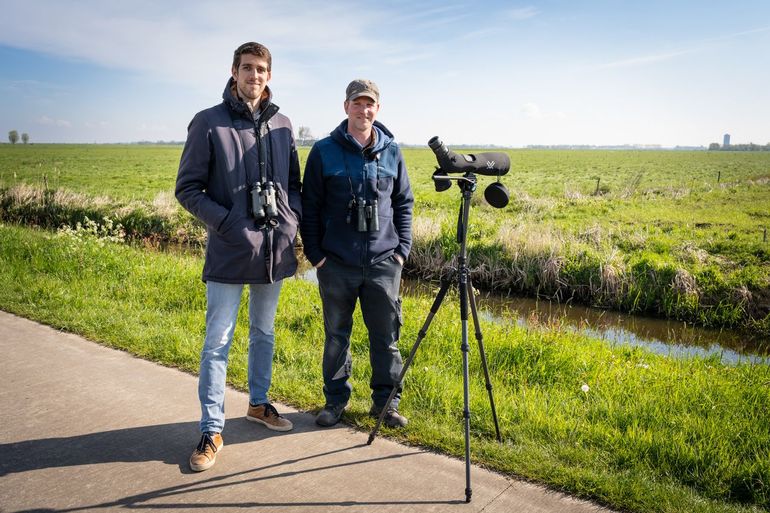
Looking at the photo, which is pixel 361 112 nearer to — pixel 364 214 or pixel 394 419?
pixel 364 214

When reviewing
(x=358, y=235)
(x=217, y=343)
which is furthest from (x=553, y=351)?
(x=217, y=343)

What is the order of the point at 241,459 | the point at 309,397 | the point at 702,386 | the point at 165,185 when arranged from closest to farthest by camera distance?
the point at 241,459
the point at 309,397
the point at 702,386
the point at 165,185

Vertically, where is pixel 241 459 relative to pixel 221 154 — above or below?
below

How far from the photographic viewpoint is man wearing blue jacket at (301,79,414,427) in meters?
3.86

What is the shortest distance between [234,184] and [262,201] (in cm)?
21

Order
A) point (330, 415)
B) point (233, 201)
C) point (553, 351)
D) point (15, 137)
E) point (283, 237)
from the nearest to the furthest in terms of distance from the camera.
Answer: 1. point (233, 201)
2. point (283, 237)
3. point (330, 415)
4. point (553, 351)
5. point (15, 137)

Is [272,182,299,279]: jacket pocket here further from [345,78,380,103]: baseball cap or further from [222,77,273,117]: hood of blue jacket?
[345,78,380,103]: baseball cap

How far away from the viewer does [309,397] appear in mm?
4379

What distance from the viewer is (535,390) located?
15.0 feet

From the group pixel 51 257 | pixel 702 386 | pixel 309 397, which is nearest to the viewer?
pixel 309 397

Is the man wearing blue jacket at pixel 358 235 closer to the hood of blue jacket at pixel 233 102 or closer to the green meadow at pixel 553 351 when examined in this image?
the green meadow at pixel 553 351

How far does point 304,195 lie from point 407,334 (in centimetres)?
262

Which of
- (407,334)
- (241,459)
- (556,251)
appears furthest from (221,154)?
(556,251)

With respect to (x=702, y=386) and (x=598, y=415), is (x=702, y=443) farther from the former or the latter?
(x=702, y=386)
